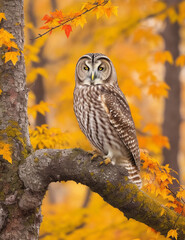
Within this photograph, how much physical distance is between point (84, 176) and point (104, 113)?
0.96 metres

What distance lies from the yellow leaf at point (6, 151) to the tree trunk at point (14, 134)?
0.54 feet

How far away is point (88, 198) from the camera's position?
996cm

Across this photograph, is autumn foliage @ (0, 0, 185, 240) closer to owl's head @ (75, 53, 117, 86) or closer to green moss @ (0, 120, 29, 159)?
green moss @ (0, 120, 29, 159)

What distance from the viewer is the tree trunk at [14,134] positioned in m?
3.41

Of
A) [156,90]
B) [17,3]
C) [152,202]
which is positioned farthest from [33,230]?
[156,90]

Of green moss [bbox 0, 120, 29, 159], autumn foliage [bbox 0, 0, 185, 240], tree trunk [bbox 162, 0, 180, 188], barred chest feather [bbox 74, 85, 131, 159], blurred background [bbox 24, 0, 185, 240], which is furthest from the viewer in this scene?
tree trunk [bbox 162, 0, 180, 188]

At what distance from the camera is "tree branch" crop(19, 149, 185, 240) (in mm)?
3207

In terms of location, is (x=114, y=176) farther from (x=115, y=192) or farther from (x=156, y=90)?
(x=156, y=90)

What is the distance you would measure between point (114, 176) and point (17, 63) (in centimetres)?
149

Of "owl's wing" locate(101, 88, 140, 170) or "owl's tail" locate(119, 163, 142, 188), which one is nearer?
"owl's wing" locate(101, 88, 140, 170)

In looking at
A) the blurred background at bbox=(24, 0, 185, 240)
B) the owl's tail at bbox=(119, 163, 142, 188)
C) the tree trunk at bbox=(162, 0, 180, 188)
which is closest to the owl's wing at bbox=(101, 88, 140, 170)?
the owl's tail at bbox=(119, 163, 142, 188)

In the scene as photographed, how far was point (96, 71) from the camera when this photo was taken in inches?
167

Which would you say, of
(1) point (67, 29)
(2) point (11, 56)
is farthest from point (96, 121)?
(2) point (11, 56)

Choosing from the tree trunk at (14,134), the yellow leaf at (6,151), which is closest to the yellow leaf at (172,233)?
the tree trunk at (14,134)
